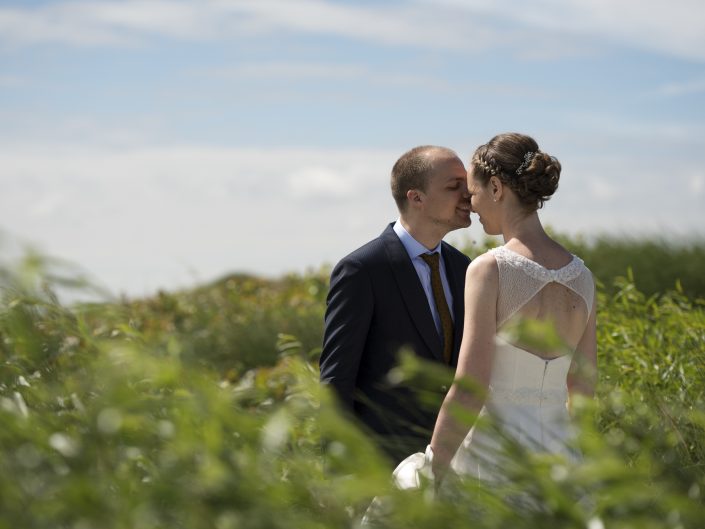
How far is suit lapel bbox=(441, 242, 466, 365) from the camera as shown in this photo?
4.66 metres

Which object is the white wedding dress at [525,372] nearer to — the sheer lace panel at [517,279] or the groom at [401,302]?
the sheer lace panel at [517,279]

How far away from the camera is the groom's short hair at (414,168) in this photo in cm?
461

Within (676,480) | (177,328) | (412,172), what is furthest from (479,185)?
(177,328)

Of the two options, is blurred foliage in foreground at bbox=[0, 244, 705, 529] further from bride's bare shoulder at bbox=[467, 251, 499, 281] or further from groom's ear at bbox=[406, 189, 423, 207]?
groom's ear at bbox=[406, 189, 423, 207]

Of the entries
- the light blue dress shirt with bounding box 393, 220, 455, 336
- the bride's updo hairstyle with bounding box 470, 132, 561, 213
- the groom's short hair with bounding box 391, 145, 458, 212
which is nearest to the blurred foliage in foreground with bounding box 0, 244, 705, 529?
the bride's updo hairstyle with bounding box 470, 132, 561, 213

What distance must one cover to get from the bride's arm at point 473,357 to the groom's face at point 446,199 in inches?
36.0

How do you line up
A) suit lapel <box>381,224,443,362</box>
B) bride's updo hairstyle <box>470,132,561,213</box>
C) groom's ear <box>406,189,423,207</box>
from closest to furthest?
bride's updo hairstyle <box>470,132,561,213</box>, suit lapel <box>381,224,443,362</box>, groom's ear <box>406,189,423,207</box>

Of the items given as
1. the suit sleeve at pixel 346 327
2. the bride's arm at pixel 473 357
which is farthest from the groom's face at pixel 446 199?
the bride's arm at pixel 473 357

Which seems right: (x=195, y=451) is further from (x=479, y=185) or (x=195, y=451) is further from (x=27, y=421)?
(x=479, y=185)

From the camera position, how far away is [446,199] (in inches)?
181

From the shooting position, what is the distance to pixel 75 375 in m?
2.86

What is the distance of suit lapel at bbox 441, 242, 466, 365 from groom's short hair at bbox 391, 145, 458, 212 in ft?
1.19

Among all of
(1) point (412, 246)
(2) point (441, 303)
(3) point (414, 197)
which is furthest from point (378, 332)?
(3) point (414, 197)

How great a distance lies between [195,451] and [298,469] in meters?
0.32
